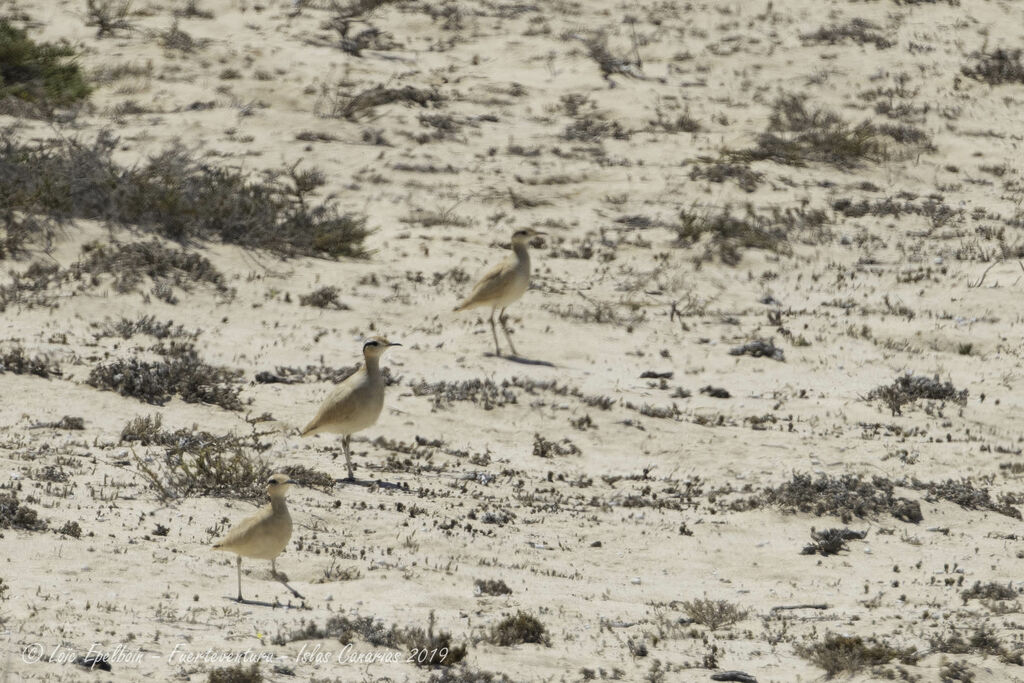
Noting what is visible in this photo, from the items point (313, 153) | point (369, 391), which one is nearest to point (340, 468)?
point (369, 391)

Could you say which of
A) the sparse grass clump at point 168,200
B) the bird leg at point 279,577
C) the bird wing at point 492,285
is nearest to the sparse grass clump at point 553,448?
the bird wing at point 492,285

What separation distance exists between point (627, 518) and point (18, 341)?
23.5 ft

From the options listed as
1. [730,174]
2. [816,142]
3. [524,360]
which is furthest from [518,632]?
[816,142]

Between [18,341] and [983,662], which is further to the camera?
[18,341]

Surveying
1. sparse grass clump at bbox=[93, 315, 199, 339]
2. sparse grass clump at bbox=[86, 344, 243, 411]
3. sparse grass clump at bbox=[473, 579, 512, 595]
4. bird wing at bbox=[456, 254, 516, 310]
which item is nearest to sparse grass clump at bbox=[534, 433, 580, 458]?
sparse grass clump at bbox=[86, 344, 243, 411]

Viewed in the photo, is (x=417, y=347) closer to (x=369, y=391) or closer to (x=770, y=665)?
(x=369, y=391)

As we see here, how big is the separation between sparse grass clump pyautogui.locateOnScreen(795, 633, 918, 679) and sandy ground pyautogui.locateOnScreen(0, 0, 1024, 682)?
154 millimetres

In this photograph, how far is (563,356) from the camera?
53.9 feet

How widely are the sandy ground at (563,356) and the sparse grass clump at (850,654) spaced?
0.51 feet

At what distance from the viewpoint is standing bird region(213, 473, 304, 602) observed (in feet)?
26.1

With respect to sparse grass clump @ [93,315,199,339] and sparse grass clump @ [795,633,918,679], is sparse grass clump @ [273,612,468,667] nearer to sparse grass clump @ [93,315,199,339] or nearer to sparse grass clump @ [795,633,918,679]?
sparse grass clump @ [795,633,918,679]

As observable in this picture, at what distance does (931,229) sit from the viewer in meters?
21.6
